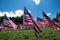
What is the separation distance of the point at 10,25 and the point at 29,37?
12.1 m

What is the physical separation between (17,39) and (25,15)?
18.3 meters

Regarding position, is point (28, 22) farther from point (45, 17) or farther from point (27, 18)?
point (45, 17)

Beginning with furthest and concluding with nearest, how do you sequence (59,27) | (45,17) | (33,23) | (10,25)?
(10,25) < (45,17) < (59,27) < (33,23)

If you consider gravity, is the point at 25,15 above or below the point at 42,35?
above

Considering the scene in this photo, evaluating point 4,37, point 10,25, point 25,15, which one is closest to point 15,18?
point 4,37

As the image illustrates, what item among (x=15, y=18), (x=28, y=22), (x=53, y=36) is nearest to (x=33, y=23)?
(x=28, y=22)

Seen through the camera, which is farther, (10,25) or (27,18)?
(10,25)

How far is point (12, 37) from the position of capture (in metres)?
Answer: 44.0

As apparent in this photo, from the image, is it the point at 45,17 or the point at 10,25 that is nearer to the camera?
the point at 45,17

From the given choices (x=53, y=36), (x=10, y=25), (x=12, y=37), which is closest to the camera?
(x=10, y=25)

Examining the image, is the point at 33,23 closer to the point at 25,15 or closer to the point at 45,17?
the point at 25,15

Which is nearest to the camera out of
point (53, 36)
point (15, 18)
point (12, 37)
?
point (53, 36)

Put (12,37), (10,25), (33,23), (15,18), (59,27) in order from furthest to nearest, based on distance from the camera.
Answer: (15,18) < (12,37) < (10,25) < (59,27) < (33,23)

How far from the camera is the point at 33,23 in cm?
2234
